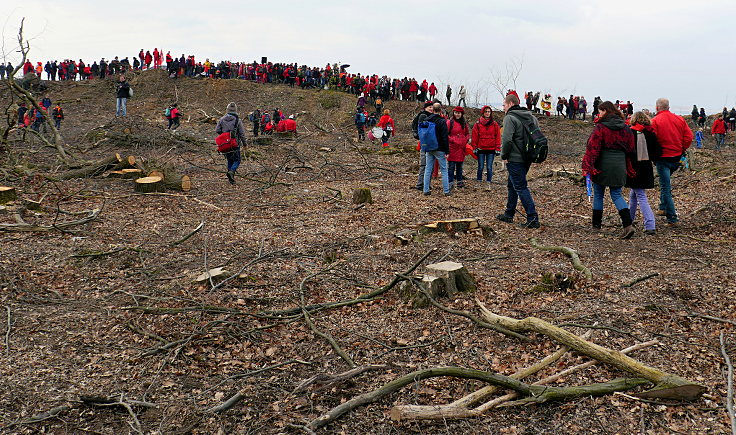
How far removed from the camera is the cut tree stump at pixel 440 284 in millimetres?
4602

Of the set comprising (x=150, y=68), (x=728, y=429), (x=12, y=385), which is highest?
(x=150, y=68)

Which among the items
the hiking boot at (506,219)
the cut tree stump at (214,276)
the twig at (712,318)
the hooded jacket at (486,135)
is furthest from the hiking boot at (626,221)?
the cut tree stump at (214,276)

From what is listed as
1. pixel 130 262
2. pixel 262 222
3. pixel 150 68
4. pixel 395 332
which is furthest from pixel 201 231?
pixel 150 68

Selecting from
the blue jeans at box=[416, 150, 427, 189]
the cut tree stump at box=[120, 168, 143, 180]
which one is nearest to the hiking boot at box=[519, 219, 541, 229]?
the blue jeans at box=[416, 150, 427, 189]

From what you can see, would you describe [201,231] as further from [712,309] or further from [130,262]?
[712,309]

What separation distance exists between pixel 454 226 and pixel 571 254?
159 centimetres

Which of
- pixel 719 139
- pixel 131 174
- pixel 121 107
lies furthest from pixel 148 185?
pixel 719 139

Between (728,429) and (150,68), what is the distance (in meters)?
34.8

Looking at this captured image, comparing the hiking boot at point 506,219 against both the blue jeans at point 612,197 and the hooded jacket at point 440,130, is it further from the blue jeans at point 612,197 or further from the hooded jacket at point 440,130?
the hooded jacket at point 440,130

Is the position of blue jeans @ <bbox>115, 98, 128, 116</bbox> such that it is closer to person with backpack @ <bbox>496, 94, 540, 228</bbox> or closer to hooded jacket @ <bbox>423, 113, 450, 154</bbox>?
hooded jacket @ <bbox>423, 113, 450, 154</bbox>

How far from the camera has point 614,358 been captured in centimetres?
329

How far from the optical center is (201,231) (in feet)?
23.7

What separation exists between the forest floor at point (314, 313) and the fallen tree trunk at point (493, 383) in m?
0.05

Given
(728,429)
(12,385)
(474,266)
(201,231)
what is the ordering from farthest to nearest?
(201,231)
(474,266)
(12,385)
(728,429)
